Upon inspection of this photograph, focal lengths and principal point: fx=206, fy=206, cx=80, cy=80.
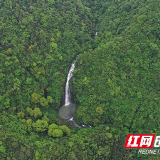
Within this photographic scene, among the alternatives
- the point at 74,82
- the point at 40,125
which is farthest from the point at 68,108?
the point at 40,125

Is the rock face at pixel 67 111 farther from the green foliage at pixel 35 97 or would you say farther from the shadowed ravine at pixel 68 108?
the green foliage at pixel 35 97

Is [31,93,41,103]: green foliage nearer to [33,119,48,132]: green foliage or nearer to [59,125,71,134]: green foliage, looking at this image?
[33,119,48,132]: green foliage

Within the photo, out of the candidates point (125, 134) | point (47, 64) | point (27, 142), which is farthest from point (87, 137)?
point (47, 64)

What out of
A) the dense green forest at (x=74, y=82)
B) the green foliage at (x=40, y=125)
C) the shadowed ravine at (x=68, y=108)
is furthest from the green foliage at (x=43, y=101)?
the green foliage at (x=40, y=125)

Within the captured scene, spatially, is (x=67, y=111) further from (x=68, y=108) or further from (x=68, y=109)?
(x=68, y=108)

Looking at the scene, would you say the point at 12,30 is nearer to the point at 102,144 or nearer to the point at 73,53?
the point at 73,53

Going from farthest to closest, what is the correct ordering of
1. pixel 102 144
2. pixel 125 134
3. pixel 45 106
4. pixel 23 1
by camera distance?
pixel 23 1 → pixel 45 106 → pixel 125 134 → pixel 102 144

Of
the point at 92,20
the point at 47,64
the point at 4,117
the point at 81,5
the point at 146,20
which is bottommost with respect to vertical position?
the point at 4,117
